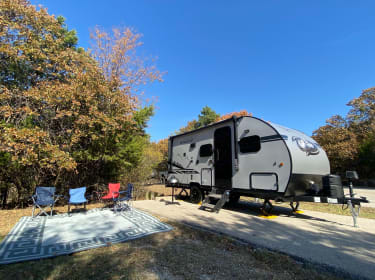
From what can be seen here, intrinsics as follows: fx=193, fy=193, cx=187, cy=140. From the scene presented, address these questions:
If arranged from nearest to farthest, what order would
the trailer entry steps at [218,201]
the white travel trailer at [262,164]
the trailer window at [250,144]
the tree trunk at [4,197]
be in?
the white travel trailer at [262,164]
the trailer window at [250,144]
the trailer entry steps at [218,201]
the tree trunk at [4,197]

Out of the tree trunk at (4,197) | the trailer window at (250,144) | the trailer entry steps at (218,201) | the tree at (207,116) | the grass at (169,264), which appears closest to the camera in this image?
the grass at (169,264)

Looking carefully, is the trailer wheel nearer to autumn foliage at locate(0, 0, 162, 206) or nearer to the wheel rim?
the wheel rim

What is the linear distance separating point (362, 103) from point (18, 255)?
2823 cm

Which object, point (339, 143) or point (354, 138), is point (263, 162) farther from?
point (354, 138)

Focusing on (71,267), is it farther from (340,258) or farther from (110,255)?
(340,258)

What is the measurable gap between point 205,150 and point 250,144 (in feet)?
6.71

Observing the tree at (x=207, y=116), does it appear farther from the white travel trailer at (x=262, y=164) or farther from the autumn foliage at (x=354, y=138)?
the white travel trailer at (x=262, y=164)

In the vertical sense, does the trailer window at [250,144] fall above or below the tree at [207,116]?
below

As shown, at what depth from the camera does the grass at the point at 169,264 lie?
249cm

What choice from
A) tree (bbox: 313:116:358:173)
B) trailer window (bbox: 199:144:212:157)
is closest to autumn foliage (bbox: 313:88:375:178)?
tree (bbox: 313:116:358:173)

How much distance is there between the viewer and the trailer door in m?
6.44

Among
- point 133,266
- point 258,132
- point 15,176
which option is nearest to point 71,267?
point 133,266

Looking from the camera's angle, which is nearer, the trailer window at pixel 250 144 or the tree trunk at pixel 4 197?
the trailer window at pixel 250 144

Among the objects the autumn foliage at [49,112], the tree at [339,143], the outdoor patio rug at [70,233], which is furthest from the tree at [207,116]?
the outdoor patio rug at [70,233]
